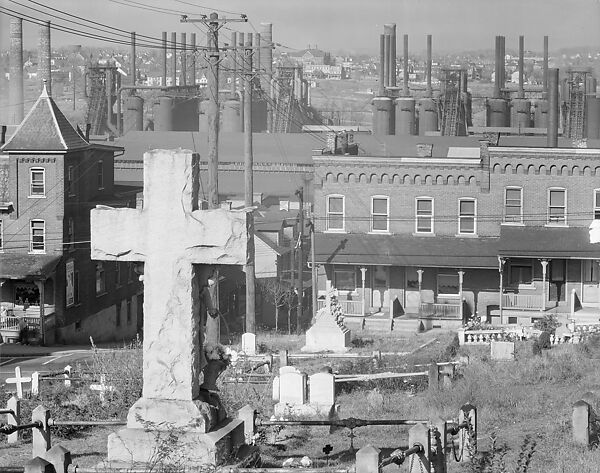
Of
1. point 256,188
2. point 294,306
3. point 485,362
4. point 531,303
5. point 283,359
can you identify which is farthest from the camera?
point 256,188

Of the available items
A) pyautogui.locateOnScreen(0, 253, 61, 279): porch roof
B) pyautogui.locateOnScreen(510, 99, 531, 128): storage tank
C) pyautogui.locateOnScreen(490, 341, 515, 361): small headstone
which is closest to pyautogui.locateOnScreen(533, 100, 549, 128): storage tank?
pyautogui.locateOnScreen(510, 99, 531, 128): storage tank

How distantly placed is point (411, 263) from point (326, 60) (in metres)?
122

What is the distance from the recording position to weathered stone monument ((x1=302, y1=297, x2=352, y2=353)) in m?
35.1

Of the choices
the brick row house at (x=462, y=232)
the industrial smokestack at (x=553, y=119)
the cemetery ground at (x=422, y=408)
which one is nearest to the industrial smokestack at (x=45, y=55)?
the industrial smokestack at (x=553, y=119)

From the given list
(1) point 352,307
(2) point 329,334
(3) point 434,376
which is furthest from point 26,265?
(3) point 434,376

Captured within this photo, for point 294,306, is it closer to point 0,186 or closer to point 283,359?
point 0,186

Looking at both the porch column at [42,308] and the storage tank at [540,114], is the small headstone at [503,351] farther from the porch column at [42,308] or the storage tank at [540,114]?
the storage tank at [540,114]

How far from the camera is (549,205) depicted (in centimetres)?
4625

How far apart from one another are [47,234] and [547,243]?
1839cm

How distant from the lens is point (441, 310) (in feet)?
151

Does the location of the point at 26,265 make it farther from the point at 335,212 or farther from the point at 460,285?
the point at 460,285

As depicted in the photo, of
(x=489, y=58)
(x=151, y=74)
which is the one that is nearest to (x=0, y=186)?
(x=489, y=58)

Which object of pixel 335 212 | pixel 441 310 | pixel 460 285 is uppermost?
pixel 335 212

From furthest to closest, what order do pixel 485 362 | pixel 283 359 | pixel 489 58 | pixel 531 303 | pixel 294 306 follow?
pixel 489 58 → pixel 294 306 → pixel 531 303 → pixel 283 359 → pixel 485 362
